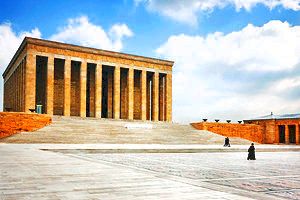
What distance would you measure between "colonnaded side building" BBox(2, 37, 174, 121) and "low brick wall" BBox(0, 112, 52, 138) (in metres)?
11.4

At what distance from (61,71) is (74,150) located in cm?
3144

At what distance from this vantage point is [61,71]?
50.2 meters

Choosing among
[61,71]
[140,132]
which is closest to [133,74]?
[61,71]

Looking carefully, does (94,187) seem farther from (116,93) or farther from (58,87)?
(58,87)

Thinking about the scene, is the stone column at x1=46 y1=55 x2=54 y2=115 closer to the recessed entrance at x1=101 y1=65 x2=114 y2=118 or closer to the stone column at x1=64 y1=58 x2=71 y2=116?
the stone column at x1=64 y1=58 x2=71 y2=116

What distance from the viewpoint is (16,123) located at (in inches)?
1256

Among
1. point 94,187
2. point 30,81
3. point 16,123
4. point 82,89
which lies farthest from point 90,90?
point 94,187

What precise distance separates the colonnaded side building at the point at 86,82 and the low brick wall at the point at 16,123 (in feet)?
37.5

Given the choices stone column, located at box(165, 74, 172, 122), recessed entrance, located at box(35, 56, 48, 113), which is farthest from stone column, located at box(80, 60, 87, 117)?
stone column, located at box(165, 74, 172, 122)

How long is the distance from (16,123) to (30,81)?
42.9ft

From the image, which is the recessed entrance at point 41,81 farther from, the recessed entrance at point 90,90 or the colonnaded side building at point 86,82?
the recessed entrance at point 90,90

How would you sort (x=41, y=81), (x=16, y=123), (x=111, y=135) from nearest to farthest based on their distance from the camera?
(x=16, y=123) → (x=111, y=135) → (x=41, y=81)

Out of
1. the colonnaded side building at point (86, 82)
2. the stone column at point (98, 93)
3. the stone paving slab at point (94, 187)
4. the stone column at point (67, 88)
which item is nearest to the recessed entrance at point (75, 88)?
the colonnaded side building at point (86, 82)

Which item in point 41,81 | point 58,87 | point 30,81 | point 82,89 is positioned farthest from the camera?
point 41,81
